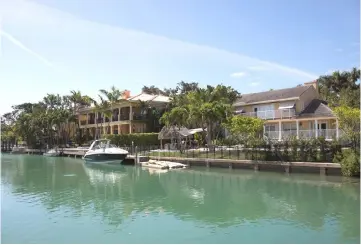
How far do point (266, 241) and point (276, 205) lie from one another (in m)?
6.63

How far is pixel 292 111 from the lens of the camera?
4300 cm

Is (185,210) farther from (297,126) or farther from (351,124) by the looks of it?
(297,126)

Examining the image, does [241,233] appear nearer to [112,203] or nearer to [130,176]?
[112,203]

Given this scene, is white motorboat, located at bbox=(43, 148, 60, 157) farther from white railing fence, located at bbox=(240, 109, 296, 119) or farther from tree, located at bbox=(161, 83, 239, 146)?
white railing fence, located at bbox=(240, 109, 296, 119)

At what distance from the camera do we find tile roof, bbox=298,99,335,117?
135 feet

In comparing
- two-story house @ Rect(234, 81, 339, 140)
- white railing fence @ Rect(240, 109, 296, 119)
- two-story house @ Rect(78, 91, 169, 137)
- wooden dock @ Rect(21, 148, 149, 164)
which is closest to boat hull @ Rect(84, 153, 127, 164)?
wooden dock @ Rect(21, 148, 149, 164)

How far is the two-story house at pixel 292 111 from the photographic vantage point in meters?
41.3

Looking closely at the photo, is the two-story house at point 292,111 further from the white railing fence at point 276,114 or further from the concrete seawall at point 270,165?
the concrete seawall at point 270,165

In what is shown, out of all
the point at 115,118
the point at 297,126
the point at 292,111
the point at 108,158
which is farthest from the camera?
the point at 115,118

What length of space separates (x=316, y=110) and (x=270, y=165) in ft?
49.6

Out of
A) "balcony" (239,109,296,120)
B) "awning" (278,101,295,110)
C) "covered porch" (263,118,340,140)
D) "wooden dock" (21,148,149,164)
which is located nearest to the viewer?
"covered porch" (263,118,340,140)

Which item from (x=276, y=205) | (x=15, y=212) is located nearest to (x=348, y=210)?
(x=276, y=205)

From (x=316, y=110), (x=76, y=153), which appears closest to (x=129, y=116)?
(x=76, y=153)

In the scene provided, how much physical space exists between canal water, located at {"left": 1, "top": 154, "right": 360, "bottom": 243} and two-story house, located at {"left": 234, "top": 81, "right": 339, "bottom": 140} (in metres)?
14.6
